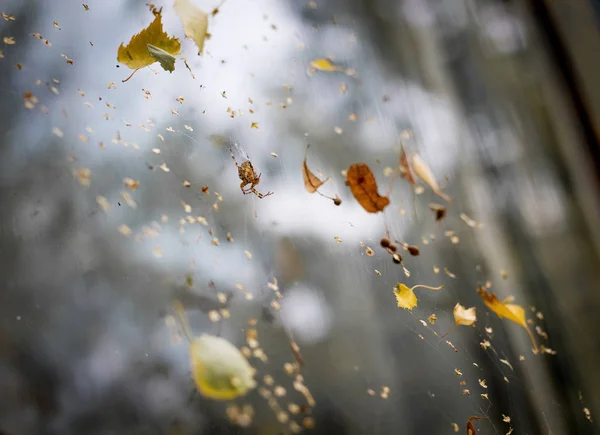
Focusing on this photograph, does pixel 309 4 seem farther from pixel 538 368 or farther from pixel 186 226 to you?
pixel 538 368

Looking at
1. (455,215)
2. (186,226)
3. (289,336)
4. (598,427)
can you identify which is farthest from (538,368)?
(186,226)

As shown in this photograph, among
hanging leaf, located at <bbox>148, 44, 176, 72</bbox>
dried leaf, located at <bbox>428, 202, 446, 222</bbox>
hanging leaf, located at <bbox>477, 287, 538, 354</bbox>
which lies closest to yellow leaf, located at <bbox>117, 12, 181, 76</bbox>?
hanging leaf, located at <bbox>148, 44, 176, 72</bbox>

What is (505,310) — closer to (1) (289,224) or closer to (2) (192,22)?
(1) (289,224)

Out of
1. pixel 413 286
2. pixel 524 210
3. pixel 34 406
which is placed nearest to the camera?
pixel 34 406

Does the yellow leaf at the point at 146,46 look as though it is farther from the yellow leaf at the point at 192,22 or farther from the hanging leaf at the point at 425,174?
the hanging leaf at the point at 425,174

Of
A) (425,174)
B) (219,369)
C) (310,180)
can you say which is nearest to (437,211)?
(425,174)

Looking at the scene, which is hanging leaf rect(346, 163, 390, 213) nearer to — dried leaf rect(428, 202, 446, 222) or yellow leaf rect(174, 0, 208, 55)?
dried leaf rect(428, 202, 446, 222)

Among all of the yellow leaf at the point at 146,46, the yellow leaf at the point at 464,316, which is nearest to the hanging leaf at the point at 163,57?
the yellow leaf at the point at 146,46
